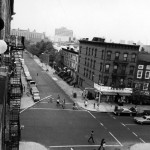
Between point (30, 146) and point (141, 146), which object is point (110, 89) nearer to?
point (141, 146)

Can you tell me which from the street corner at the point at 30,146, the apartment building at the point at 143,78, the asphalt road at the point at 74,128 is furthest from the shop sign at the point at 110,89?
the street corner at the point at 30,146

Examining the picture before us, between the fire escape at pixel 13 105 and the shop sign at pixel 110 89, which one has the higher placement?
the fire escape at pixel 13 105

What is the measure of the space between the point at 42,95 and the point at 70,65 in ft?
78.1

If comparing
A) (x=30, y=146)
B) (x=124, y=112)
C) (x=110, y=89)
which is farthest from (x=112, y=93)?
(x=30, y=146)

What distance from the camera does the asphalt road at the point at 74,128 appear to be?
24.9 m

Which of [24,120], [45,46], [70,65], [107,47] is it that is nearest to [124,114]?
[107,47]

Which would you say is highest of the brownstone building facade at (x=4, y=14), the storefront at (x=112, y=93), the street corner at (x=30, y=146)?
the brownstone building facade at (x=4, y=14)

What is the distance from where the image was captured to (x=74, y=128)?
1145 inches

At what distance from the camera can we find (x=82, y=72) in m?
53.7

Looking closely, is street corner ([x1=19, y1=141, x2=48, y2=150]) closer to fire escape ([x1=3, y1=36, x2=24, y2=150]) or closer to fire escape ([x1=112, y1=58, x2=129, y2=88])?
fire escape ([x1=3, y1=36, x2=24, y2=150])

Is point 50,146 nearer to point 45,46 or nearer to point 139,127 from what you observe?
point 139,127

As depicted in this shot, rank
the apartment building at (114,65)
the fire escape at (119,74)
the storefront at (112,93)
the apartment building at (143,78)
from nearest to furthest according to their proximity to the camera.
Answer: the storefront at (112,93) → the apartment building at (114,65) → the fire escape at (119,74) → the apartment building at (143,78)

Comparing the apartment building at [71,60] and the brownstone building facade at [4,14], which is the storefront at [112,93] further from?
the brownstone building facade at [4,14]

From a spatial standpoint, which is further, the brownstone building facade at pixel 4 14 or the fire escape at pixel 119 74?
the fire escape at pixel 119 74
